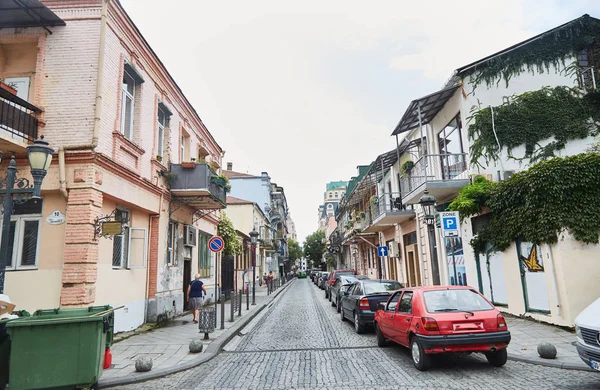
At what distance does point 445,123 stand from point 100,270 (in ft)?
43.9

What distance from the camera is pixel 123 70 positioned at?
433 inches

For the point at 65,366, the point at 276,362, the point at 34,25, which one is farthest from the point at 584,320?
the point at 34,25

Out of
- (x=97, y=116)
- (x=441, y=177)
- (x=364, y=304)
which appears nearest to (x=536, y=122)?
(x=441, y=177)

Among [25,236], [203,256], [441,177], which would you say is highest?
[441,177]

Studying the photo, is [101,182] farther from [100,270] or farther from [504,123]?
[504,123]

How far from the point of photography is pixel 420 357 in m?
6.63

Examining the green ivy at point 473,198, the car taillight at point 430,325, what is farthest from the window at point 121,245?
the green ivy at point 473,198

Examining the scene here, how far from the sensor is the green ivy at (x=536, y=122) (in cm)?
1257

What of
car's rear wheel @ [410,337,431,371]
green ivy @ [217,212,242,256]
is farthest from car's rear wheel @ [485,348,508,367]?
green ivy @ [217,212,242,256]

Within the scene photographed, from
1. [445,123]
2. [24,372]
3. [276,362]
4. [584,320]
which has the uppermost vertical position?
[445,123]

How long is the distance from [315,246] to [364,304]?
254 feet

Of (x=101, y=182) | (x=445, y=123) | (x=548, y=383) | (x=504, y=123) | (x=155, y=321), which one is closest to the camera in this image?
(x=548, y=383)

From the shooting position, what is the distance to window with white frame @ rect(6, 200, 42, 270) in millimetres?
9133

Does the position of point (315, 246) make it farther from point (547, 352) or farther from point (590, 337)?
point (590, 337)
